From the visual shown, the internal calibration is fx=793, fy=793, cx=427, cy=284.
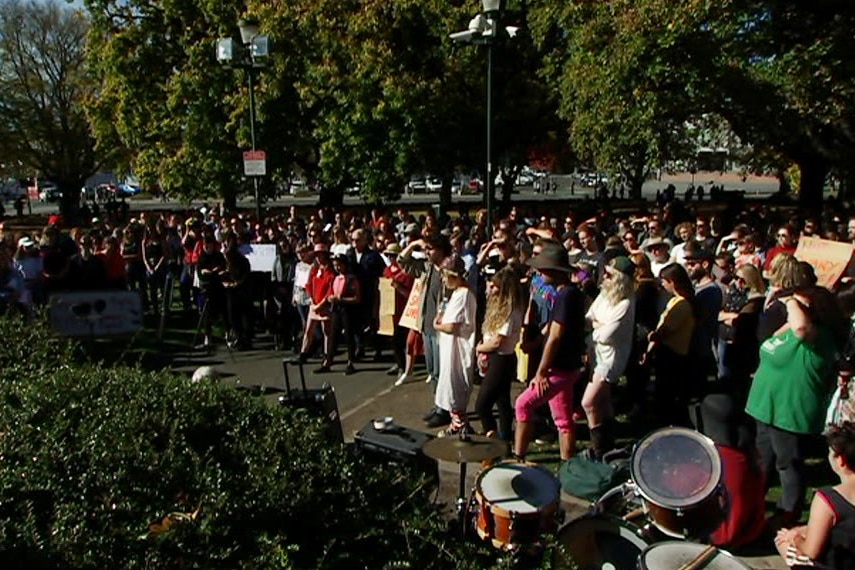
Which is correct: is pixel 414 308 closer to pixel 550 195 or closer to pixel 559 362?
pixel 559 362

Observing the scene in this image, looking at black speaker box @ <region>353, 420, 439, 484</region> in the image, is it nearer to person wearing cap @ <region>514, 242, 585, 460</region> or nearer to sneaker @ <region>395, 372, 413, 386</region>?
person wearing cap @ <region>514, 242, 585, 460</region>

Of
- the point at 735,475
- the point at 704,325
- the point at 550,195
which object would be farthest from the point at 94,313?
the point at 550,195

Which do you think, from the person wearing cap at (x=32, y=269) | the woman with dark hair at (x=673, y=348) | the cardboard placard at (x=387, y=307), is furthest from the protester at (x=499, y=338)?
the person wearing cap at (x=32, y=269)

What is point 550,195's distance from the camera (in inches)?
2280

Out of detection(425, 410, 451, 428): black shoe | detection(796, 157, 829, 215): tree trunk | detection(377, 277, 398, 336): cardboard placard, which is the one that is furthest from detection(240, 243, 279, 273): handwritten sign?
detection(796, 157, 829, 215): tree trunk

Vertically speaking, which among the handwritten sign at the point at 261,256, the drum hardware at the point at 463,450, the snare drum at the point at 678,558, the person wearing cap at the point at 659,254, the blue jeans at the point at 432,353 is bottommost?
the blue jeans at the point at 432,353

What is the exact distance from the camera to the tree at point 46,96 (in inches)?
1479

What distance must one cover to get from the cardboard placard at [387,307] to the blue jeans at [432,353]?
1055 mm

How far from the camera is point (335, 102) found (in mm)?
25047

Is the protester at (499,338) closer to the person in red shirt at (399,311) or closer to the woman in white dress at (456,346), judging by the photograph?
the woman in white dress at (456,346)

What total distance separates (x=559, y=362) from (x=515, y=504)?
79.4 inches

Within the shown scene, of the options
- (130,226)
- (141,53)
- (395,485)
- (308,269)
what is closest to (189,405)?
(395,485)

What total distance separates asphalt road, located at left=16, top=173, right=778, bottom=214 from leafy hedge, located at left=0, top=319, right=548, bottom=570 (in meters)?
40.5

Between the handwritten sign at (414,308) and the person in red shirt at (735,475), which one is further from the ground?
the handwritten sign at (414,308)
